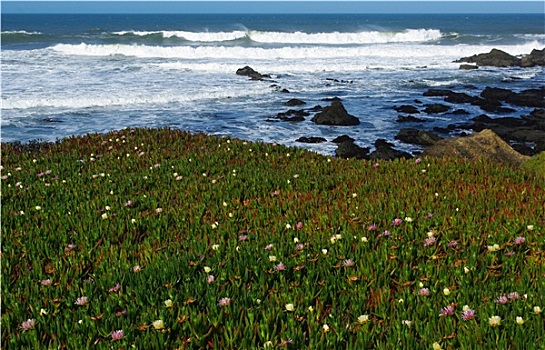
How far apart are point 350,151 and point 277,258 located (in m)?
16.2

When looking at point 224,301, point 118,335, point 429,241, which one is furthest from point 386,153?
point 118,335

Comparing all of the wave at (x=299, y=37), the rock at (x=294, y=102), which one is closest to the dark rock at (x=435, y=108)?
the rock at (x=294, y=102)

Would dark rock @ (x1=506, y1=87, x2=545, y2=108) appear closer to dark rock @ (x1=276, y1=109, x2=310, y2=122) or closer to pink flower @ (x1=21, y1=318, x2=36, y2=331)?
dark rock @ (x1=276, y1=109, x2=310, y2=122)

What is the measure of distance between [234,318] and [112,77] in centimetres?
4103

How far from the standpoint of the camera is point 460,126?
86.0 ft

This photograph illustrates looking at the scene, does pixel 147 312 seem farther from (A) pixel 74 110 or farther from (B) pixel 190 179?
(A) pixel 74 110

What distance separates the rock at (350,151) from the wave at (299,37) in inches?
2594

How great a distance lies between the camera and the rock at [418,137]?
75.0 feet

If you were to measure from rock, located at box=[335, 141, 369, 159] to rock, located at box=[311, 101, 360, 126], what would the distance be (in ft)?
16.6

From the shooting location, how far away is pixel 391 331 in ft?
12.8

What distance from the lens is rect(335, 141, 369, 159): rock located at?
21.0 metres

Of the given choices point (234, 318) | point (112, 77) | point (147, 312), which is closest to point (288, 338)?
point (234, 318)

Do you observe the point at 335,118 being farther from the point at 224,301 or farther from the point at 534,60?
the point at 534,60

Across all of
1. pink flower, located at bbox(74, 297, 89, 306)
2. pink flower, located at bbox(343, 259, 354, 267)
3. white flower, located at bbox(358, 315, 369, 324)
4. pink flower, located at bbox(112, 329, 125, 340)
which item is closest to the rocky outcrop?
pink flower, located at bbox(343, 259, 354, 267)
